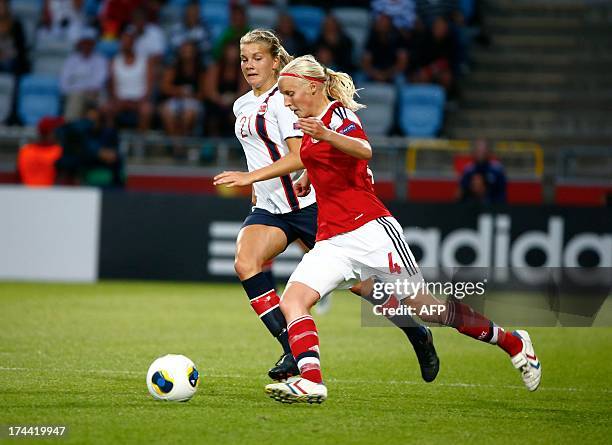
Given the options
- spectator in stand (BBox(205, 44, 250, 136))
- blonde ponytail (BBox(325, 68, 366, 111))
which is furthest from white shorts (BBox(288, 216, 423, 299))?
spectator in stand (BBox(205, 44, 250, 136))

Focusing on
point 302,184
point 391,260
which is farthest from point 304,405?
point 302,184

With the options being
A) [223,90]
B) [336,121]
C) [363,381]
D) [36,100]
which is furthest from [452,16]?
[336,121]

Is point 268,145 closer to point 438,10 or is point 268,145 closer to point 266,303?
point 266,303

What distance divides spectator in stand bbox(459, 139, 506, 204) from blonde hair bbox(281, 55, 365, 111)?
8311 millimetres

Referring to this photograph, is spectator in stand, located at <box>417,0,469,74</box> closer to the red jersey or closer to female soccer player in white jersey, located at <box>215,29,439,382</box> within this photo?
female soccer player in white jersey, located at <box>215,29,439,382</box>

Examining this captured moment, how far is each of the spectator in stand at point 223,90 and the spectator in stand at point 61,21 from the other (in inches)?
121

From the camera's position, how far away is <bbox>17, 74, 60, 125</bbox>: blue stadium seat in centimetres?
1775

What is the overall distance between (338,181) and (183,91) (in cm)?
1063

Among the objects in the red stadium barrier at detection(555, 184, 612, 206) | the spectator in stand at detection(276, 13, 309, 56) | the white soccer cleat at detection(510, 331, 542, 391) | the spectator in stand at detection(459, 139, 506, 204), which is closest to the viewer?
the white soccer cleat at detection(510, 331, 542, 391)

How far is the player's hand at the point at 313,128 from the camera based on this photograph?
611 centimetres

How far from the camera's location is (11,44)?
18.3 metres

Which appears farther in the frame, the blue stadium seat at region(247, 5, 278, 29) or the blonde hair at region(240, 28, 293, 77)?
the blue stadium seat at region(247, 5, 278, 29)

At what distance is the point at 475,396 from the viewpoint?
283 inches

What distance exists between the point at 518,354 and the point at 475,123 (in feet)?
38.5
